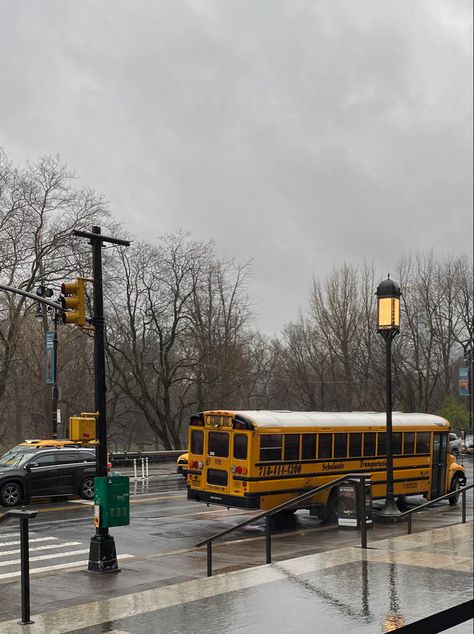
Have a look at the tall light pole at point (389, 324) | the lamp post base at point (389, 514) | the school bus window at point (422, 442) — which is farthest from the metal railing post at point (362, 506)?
the school bus window at point (422, 442)

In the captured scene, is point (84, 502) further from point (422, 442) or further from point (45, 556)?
point (422, 442)

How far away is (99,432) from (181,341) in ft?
114

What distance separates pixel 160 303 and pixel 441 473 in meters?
25.0

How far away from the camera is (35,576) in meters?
11.8

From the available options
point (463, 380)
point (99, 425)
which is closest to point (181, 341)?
point (463, 380)

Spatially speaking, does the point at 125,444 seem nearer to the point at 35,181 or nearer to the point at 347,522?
the point at 35,181

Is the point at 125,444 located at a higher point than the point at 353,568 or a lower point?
lower

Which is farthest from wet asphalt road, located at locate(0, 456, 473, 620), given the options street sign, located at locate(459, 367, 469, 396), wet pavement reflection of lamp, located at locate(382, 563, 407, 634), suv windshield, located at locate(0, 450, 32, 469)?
street sign, located at locate(459, 367, 469, 396)

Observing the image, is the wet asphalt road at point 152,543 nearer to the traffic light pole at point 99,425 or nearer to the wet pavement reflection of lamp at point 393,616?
the traffic light pole at point 99,425

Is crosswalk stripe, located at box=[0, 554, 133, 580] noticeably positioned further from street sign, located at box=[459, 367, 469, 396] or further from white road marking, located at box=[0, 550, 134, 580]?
street sign, located at box=[459, 367, 469, 396]

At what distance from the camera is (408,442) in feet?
70.9

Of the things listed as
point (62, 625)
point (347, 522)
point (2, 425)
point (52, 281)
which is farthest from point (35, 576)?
point (2, 425)

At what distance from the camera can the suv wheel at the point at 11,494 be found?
20312 millimetres

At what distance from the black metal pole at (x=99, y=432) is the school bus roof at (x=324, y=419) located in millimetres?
5474
